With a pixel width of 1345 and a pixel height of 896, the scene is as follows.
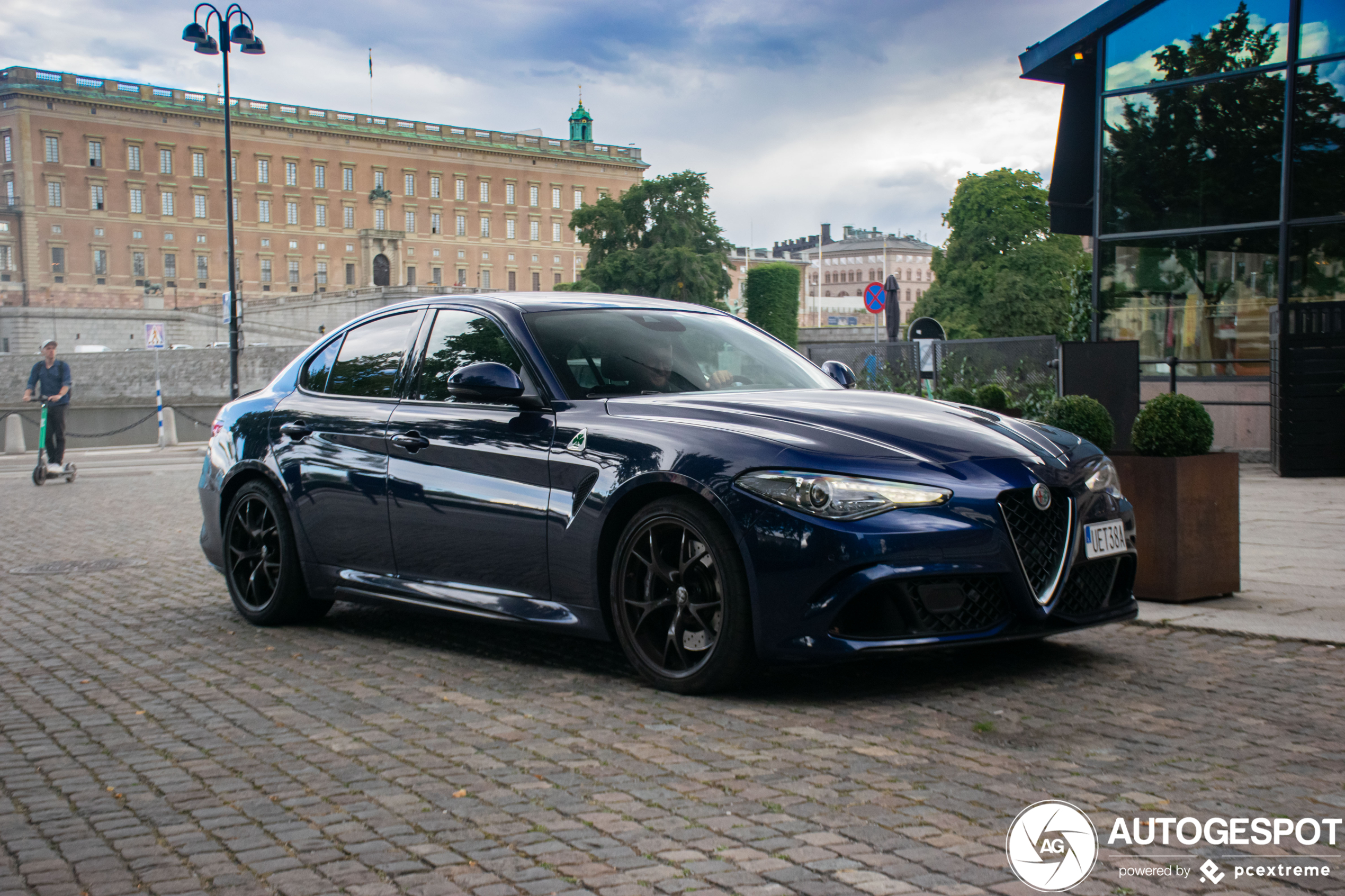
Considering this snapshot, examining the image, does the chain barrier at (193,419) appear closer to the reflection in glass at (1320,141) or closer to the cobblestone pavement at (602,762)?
the reflection in glass at (1320,141)

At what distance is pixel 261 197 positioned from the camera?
111 meters

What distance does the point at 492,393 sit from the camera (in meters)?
5.29

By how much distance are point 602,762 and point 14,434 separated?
30.2 metres

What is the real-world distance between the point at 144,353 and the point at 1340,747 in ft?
256

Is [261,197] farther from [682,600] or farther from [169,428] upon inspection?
[682,600]

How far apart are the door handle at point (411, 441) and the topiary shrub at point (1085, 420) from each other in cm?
320

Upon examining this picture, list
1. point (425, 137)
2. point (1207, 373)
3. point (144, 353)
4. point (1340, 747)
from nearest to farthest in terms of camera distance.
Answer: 1. point (1340, 747)
2. point (1207, 373)
3. point (144, 353)
4. point (425, 137)

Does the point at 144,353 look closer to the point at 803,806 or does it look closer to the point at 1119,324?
the point at 1119,324

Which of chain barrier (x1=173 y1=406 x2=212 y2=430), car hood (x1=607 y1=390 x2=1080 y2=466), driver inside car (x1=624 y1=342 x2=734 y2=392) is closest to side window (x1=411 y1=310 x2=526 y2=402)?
driver inside car (x1=624 y1=342 x2=734 y2=392)

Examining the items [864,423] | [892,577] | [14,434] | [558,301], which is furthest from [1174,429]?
[14,434]

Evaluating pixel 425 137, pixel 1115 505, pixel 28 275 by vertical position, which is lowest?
pixel 1115 505

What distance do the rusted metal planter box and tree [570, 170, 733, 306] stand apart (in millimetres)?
76200

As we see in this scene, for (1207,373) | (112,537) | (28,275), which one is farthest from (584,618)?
(28,275)

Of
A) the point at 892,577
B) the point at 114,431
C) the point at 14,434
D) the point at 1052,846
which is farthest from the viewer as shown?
the point at 114,431
